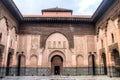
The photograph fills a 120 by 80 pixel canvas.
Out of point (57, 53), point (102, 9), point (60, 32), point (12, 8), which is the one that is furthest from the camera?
point (60, 32)

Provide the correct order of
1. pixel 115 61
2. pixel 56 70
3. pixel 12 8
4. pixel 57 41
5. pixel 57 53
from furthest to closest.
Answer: pixel 56 70 → pixel 57 41 → pixel 57 53 → pixel 12 8 → pixel 115 61

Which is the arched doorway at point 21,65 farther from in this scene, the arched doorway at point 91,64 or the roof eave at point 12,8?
the arched doorway at point 91,64

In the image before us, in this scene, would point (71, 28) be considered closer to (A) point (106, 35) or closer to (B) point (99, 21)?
(B) point (99, 21)

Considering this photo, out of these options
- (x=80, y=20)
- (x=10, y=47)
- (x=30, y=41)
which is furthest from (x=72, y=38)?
(x=10, y=47)

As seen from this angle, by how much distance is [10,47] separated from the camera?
44.7ft

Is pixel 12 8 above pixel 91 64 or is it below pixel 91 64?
above

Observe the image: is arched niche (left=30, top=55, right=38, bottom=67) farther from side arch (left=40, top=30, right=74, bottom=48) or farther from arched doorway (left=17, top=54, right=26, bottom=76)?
side arch (left=40, top=30, right=74, bottom=48)

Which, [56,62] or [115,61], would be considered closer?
[115,61]

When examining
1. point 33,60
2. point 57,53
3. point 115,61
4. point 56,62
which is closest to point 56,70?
point 56,62

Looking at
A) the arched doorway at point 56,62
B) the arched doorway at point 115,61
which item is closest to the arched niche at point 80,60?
the arched doorway at point 56,62

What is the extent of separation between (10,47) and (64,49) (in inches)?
217

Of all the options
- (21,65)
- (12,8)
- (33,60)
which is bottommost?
(21,65)

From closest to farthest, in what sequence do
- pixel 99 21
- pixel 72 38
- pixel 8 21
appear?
pixel 8 21, pixel 99 21, pixel 72 38

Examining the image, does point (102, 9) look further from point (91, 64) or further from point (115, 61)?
point (91, 64)
